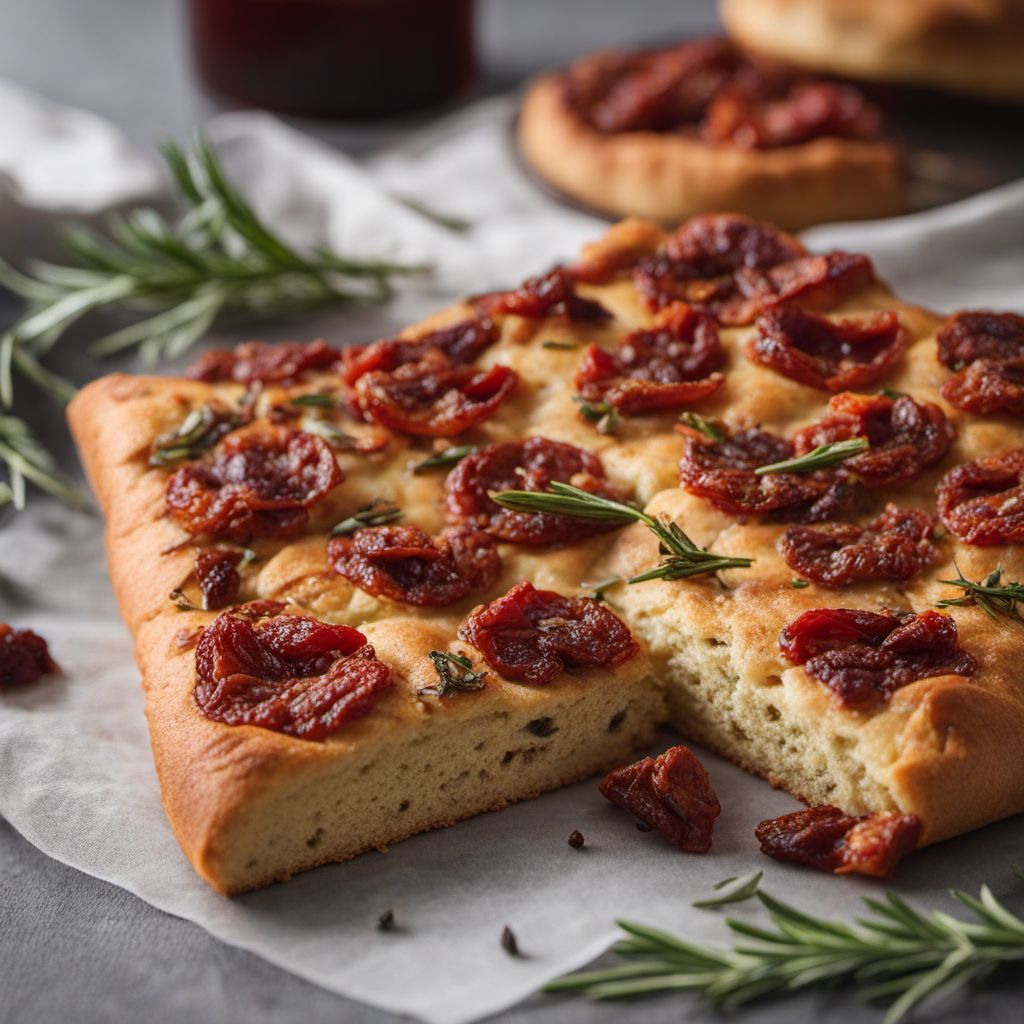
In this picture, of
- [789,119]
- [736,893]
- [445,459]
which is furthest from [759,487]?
[789,119]

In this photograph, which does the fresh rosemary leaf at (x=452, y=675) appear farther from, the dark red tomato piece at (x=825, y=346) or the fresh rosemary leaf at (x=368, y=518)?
the dark red tomato piece at (x=825, y=346)

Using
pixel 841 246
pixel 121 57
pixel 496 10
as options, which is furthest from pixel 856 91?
pixel 121 57

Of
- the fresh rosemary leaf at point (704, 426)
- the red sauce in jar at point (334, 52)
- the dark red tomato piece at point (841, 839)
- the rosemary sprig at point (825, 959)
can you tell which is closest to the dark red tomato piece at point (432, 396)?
the fresh rosemary leaf at point (704, 426)

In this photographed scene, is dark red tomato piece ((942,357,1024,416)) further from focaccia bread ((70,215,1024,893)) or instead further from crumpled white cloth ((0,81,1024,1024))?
crumpled white cloth ((0,81,1024,1024))

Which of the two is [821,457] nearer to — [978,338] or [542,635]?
[978,338]

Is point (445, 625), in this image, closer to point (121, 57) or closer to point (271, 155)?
point (271, 155)
